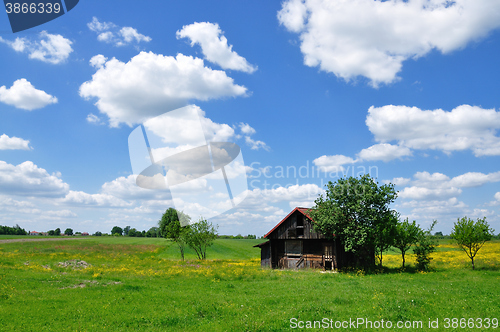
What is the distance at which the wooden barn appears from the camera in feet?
118

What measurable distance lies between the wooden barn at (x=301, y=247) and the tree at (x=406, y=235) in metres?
6.20

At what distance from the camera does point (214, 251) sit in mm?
72500

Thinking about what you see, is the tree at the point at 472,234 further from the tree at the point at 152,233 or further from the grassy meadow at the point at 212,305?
the tree at the point at 152,233

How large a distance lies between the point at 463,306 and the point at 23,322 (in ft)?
66.3

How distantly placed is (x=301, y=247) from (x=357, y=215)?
8630 millimetres

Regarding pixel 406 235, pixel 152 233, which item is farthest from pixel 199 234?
pixel 152 233

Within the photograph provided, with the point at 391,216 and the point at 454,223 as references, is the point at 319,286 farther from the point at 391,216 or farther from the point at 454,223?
the point at 454,223

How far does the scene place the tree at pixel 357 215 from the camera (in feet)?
107

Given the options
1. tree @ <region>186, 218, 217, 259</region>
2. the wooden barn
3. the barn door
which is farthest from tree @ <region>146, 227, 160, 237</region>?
the barn door

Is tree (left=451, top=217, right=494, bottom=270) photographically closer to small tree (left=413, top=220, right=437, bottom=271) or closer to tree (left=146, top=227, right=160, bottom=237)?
small tree (left=413, top=220, right=437, bottom=271)

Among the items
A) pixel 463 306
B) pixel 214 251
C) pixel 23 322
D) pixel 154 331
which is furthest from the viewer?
pixel 214 251

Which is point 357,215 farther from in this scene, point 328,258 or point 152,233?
point 152,233

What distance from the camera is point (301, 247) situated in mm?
38406

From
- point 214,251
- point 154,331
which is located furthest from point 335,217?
point 214,251
